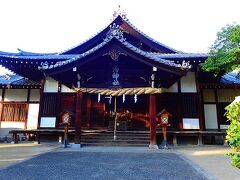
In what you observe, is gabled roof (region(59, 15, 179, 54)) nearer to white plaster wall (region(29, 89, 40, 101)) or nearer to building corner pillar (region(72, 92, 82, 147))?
white plaster wall (region(29, 89, 40, 101))

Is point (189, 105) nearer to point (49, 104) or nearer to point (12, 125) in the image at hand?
point (49, 104)

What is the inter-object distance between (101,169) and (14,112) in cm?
1300

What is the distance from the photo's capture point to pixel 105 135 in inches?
540

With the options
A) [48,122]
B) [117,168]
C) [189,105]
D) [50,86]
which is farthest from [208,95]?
[117,168]

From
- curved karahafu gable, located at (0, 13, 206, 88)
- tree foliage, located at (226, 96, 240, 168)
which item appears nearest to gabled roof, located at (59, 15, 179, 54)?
curved karahafu gable, located at (0, 13, 206, 88)

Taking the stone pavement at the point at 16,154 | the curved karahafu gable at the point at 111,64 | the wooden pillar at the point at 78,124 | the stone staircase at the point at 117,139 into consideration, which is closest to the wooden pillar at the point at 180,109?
the curved karahafu gable at the point at 111,64

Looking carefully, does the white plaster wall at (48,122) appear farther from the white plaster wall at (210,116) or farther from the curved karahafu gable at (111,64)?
the white plaster wall at (210,116)

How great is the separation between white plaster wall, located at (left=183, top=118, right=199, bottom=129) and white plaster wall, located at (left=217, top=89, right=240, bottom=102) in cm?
362

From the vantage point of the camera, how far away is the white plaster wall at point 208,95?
16875 millimetres

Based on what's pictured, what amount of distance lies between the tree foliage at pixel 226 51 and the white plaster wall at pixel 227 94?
17.8 ft

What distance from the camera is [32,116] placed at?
56.8ft

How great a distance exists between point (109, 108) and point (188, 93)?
542cm

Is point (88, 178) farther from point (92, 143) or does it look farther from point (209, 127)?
point (209, 127)

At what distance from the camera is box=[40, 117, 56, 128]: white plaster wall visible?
1512 centimetres
